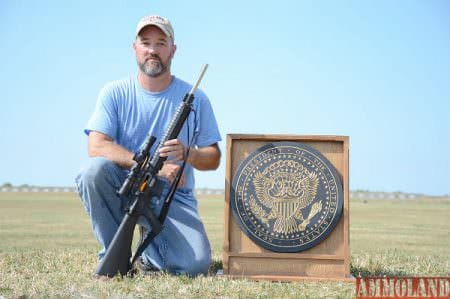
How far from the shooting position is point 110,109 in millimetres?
5527

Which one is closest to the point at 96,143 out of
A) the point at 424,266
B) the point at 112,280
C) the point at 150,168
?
the point at 150,168

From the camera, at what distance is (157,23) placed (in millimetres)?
5422

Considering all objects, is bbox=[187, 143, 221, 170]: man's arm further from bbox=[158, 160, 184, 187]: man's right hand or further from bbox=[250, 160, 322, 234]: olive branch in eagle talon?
bbox=[250, 160, 322, 234]: olive branch in eagle talon

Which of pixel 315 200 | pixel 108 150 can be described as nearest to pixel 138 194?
pixel 108 150

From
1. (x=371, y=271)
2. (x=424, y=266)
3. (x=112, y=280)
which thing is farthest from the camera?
(x=424, y=266)

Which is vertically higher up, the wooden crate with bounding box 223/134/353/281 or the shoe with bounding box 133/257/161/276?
the wooden crate with bounding box 223/134/353/281

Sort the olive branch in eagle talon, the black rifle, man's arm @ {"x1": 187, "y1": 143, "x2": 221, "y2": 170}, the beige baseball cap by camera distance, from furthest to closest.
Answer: the beige baseball cap → man's arm @ {"x1": 187, "y1": 143, "x2": 221, "y2": 170} → the olive branch in eagle talon → the black rifle

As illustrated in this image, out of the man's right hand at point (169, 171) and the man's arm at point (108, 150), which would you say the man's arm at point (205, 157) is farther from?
the man's arm at point (108, 150)

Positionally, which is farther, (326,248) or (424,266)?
(424,266)

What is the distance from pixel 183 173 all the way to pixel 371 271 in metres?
2.27

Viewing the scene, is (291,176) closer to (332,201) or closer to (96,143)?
(332,201)

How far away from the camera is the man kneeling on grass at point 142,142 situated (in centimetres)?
524

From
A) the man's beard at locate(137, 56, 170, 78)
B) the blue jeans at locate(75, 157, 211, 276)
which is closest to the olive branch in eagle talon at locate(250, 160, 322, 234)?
the blue jeans at locate(75, 157, 211, 276)

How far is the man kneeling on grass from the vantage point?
524 centimetres
